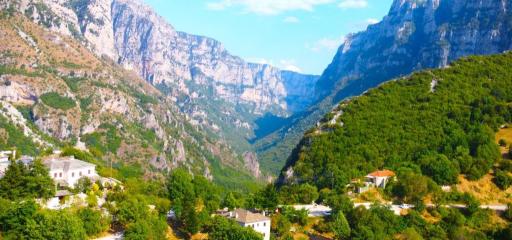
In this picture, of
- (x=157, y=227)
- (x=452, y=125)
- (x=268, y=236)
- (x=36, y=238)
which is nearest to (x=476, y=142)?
(x=452, y=125)

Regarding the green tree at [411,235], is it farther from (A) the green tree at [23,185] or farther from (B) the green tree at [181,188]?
(A) the green tree at [23,185]

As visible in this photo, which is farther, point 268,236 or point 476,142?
point 476,142

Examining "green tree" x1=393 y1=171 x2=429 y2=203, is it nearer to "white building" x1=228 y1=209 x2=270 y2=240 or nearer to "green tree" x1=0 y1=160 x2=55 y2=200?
"white building" x1=228 y1=209 x2=270 y2=240

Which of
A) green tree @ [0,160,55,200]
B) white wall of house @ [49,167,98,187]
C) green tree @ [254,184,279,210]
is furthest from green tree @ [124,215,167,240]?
white wall of house @ [49,167,98,187]

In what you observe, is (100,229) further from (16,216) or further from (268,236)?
(268,236)

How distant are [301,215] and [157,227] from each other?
25.4m

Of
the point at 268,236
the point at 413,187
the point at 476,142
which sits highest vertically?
the point at 476,142

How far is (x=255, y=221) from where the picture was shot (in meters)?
89.4

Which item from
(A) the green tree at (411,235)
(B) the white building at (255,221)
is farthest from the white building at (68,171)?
(A) the green tree at (411,235)

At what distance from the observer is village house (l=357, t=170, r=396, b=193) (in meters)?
112

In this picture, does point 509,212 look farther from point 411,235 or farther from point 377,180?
point 377,180

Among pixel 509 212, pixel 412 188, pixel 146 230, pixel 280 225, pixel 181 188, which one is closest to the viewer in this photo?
pixel 146 230

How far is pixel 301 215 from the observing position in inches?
3789

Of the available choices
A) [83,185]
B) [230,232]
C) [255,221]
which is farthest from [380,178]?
→ [83,185]
